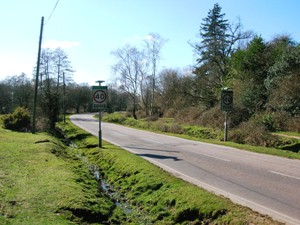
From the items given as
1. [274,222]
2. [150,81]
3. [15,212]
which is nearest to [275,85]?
[274,222]

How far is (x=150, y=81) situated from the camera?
61469mm

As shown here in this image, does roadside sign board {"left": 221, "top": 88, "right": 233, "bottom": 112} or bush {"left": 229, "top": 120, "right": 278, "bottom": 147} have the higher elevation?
roadside sign board {"left": 221, "top": 88, "right": 233, "bottom": 112}

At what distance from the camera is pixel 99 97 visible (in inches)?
747

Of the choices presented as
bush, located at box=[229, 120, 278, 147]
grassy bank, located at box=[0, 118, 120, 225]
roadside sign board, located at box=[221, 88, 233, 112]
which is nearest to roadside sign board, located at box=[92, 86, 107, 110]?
grassy bank, located at box=[0, 118, 120, 225]

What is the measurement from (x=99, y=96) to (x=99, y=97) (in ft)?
0.19

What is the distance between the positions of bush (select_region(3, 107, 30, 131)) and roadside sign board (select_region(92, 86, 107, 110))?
667 inches

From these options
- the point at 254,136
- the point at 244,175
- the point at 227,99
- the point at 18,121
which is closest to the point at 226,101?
the point at 227,99

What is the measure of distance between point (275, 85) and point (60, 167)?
1974 cm

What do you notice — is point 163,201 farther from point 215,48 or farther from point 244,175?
point 215,48

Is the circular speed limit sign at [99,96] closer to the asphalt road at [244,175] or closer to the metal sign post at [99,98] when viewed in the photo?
the metal sign post at [99,98]

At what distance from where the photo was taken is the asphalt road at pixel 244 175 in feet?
26.1

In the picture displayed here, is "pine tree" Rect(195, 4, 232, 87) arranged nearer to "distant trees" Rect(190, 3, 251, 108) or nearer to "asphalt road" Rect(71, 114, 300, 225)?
"distant trees" Rect(190, 3, 251, 108)

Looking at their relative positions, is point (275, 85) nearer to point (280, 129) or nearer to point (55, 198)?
point (280, 129)

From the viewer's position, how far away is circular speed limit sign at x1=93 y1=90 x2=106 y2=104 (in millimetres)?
18906
